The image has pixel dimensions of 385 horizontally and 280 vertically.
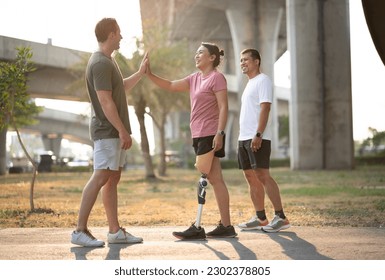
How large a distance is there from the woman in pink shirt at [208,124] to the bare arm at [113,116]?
68cm

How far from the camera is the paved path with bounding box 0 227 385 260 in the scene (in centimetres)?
552

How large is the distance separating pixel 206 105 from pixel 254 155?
833 millimetres

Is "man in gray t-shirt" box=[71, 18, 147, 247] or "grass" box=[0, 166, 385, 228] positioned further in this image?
"grass" box=[0, 166, 385, 228]

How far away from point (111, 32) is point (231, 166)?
1214 inches

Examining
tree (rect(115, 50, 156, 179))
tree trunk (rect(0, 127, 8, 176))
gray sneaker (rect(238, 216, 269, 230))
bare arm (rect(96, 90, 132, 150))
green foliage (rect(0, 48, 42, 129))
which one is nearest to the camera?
bare arm (rect(96, 90, 132, 150))

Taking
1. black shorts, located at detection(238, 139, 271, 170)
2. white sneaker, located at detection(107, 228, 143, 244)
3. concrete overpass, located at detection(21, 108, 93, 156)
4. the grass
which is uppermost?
concrete overpass, located at detection(21, 108, 93, 156)

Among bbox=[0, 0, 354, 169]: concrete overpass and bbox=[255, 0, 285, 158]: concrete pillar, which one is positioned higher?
bbox=[255, 0, 285, 158]: concrete pillar

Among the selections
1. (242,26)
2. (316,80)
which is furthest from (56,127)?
(316,80)

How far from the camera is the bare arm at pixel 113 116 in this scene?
5953 millimetres

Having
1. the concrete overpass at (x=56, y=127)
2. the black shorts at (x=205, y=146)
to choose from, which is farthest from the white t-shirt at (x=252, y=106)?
the concrete overpass at (x=56, y=127)

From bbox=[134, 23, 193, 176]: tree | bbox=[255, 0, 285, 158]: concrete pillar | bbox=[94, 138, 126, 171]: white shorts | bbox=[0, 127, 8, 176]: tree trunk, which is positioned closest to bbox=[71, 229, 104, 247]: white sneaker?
bbox=[94, 138, 126, 171]: white shorts

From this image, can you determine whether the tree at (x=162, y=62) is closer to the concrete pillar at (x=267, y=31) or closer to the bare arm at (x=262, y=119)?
the concrete pillar at (x=267, y=31)

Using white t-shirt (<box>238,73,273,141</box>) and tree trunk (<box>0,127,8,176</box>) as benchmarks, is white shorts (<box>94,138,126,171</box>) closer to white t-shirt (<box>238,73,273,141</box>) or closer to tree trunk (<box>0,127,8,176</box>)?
white t-shirt (<box>238,73,273,141</box>)

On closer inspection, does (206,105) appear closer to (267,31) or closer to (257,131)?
(257,131)
